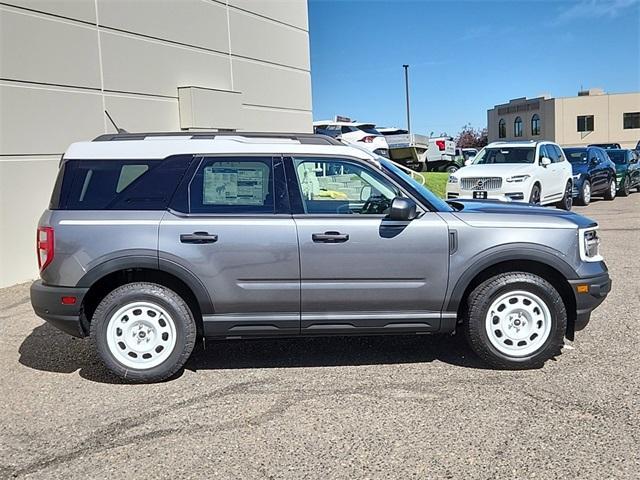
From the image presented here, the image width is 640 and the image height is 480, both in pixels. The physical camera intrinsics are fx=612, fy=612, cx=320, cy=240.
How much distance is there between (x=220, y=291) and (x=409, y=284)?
1479mm

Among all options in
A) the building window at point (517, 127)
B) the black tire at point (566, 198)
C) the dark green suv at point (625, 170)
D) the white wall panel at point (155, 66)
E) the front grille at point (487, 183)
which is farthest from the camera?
the building window at point (517, 127)

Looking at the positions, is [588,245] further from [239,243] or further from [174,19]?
[174,19]

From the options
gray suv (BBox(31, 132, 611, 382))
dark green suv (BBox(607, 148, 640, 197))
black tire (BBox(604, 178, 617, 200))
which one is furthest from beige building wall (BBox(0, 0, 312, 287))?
dark green suv (BBox(607, 148, 640, 197))

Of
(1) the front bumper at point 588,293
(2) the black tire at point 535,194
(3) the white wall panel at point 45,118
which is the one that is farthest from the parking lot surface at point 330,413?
(2) the black tire at point 535,194

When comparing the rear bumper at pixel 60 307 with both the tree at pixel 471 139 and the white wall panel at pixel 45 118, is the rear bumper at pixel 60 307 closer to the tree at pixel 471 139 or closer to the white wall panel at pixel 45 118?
the white wall panel at pixel 45 118

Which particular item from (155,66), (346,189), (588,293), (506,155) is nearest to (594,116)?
(506,155)

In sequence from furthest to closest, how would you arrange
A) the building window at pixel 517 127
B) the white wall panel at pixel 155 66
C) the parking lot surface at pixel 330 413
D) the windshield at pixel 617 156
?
the building window at pixel 517 127, the windshield at pixel 617 156, the white wall panel at pixel 155 66, the parking lot surface at pixel 330 413

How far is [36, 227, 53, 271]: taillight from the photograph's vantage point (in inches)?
184

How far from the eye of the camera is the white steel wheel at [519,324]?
489 centimetres

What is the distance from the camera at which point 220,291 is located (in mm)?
4754

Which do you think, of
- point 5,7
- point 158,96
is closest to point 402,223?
point 5,7

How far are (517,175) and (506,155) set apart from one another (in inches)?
57.4

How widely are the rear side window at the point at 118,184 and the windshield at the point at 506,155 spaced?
40.4 feet

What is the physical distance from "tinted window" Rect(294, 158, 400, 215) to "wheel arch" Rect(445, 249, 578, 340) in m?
0.85
